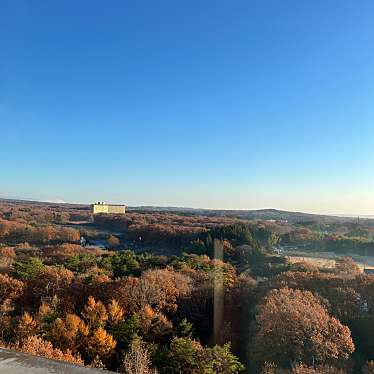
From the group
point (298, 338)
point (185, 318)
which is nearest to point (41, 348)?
point (185, 318)

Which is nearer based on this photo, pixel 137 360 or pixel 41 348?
pixel 137 360

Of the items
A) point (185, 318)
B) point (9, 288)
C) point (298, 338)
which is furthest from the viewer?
point (9, 288)

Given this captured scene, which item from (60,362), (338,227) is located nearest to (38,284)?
(60,362)

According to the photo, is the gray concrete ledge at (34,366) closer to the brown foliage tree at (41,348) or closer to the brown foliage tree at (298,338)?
the brown foliage tree at (41,348)

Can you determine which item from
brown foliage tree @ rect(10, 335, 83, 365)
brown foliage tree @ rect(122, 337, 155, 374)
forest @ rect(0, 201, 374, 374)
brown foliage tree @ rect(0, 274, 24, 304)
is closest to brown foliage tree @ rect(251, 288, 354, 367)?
forest @ rect(0, 201, 374, 374)

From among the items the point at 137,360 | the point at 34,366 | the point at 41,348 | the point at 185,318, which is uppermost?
the point at 34,366

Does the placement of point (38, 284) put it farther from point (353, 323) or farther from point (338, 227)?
point (338, 227)

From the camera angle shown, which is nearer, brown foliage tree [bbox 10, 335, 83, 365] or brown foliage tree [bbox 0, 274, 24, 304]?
brown foliage tree [bbox 10, 335, 83, 365]

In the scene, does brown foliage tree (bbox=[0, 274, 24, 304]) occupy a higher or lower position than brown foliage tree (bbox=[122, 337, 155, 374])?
higher

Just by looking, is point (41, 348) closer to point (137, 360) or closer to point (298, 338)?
point (137, 360)

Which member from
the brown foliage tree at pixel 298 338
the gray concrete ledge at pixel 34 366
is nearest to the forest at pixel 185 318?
the brown foliage tree at pixel 298 338

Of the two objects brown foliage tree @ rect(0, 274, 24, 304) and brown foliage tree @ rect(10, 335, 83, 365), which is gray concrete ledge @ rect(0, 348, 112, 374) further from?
brown foliage tree @ rect(0, 274, 24, 304)
